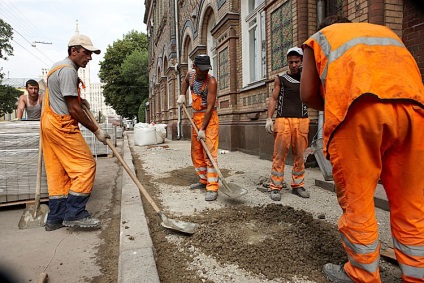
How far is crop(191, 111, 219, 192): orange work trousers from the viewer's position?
4.15 meters

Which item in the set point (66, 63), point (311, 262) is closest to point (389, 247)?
point (311, 262)

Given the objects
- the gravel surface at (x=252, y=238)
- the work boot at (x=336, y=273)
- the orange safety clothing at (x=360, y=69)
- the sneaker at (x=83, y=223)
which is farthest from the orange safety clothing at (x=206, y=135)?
the orange safety clothing at (x=360, y=69)

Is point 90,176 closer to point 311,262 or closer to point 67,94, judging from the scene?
point 67,94

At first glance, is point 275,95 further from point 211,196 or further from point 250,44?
point 250,44

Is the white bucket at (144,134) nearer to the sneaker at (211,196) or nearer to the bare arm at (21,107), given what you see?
the bare arm at (21,107)

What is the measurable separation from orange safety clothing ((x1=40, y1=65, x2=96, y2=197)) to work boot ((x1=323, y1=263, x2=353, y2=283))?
240 cm

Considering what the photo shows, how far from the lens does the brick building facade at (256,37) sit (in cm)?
418

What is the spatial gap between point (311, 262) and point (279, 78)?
255 cm

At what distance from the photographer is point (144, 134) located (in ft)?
40.5

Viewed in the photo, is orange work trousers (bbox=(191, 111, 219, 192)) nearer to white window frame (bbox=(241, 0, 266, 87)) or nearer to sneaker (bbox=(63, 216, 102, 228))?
sneaker (bbox=(63, 216, 102, 228))

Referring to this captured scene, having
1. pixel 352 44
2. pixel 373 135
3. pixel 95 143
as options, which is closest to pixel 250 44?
pixel 95 143

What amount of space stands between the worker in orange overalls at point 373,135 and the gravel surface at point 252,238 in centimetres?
49

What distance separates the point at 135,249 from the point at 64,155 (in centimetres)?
138

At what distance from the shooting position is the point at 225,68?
9609 millimetres
